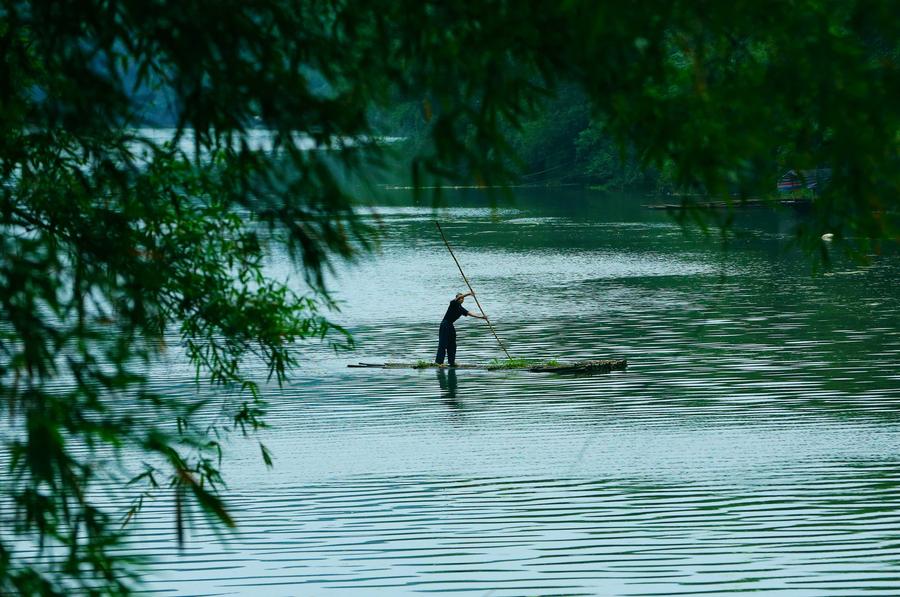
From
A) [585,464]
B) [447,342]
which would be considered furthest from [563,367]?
[585,464]

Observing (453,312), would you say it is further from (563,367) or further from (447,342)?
(563,367)

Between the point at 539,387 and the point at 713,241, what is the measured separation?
4086 centimetres

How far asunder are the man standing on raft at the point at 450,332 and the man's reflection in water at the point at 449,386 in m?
0.22

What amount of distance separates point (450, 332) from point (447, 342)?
0.26 m

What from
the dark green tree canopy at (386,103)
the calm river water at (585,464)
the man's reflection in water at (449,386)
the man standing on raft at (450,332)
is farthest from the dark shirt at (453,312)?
the dark green tree canopy at (386,103)

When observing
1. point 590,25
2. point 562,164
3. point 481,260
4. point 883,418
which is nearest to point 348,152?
point 590,25

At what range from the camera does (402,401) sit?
2755cm

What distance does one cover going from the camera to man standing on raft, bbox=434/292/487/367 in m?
30.2

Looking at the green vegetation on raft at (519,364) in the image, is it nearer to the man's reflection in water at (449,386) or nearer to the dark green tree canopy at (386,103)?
the man's reflection in water at (449,386)

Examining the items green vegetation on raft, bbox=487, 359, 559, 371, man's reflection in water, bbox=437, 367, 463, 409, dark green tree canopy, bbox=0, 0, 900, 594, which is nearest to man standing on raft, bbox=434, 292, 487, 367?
man's reflection in water, bbox=437, 367, 463, 409

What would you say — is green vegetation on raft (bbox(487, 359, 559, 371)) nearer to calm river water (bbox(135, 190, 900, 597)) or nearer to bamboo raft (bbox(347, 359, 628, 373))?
bamboo raft (bbox(347, 359, 628, 373))

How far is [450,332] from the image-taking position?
30.6 meters

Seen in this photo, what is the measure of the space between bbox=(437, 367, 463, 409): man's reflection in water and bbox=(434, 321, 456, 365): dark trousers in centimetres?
22

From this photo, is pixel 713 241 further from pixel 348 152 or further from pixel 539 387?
pixel 348 152
